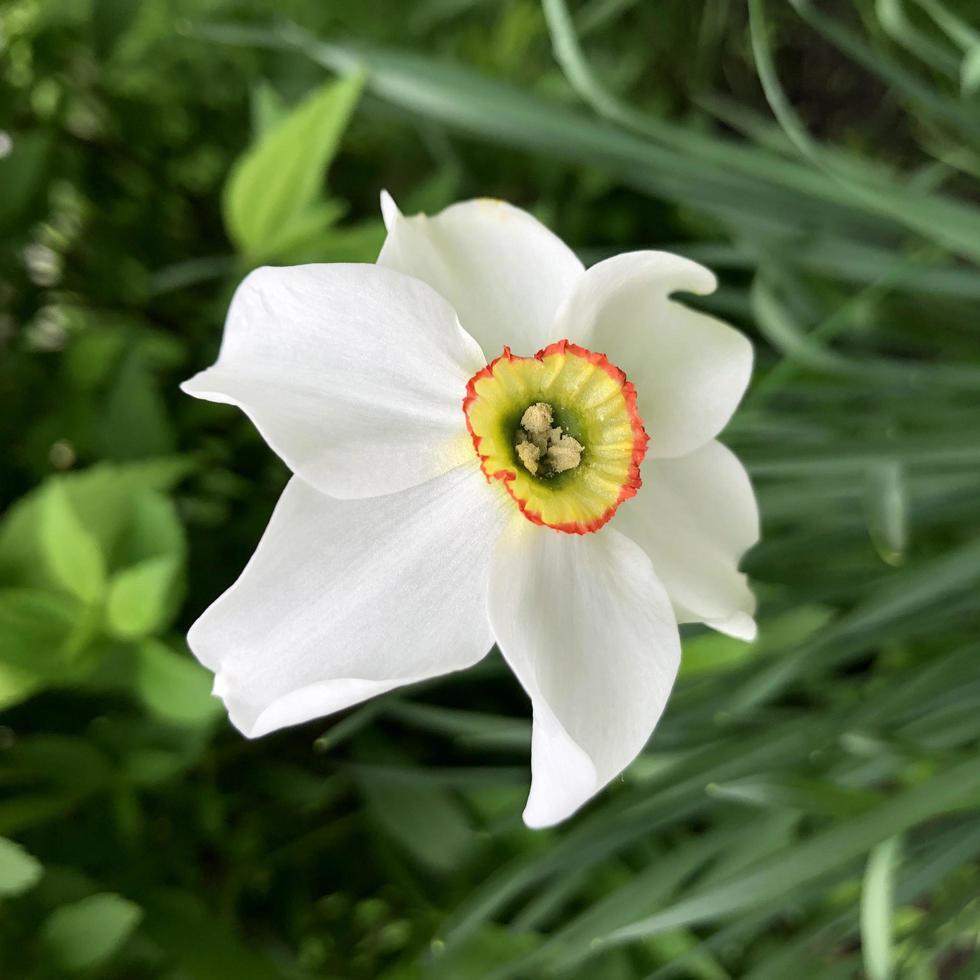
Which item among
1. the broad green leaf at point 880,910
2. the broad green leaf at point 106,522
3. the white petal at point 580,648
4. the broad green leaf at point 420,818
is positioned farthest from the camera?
the broad green leaf at point 420,818

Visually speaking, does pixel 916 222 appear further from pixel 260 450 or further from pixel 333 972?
pixel 333 972

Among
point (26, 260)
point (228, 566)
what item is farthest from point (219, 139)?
point (228, 566)

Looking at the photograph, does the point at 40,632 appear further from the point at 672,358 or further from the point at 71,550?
the point at 672,358

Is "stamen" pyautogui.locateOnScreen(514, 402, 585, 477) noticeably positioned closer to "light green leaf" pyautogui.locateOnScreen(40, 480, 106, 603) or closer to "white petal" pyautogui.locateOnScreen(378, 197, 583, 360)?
"white petal" pyautogui.locateOnScreen(378, 197, 583, 360)

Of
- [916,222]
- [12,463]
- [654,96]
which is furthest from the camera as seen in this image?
[654,96]

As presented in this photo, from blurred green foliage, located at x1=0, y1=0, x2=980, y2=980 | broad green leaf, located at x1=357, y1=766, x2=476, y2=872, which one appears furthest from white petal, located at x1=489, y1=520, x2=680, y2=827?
broad green leaf, located at x1=357, y1=766, x2=476, y2=872

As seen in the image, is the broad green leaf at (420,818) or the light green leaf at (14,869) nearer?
the light green leaf at (14,869)

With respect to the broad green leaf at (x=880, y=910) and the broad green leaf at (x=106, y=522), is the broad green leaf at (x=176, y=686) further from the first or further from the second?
the broad green leaf at (x=880, y=910)

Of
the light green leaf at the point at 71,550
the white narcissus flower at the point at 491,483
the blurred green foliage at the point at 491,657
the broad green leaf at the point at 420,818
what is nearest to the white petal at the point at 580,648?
the white narcissus flower at the point at 491,483
